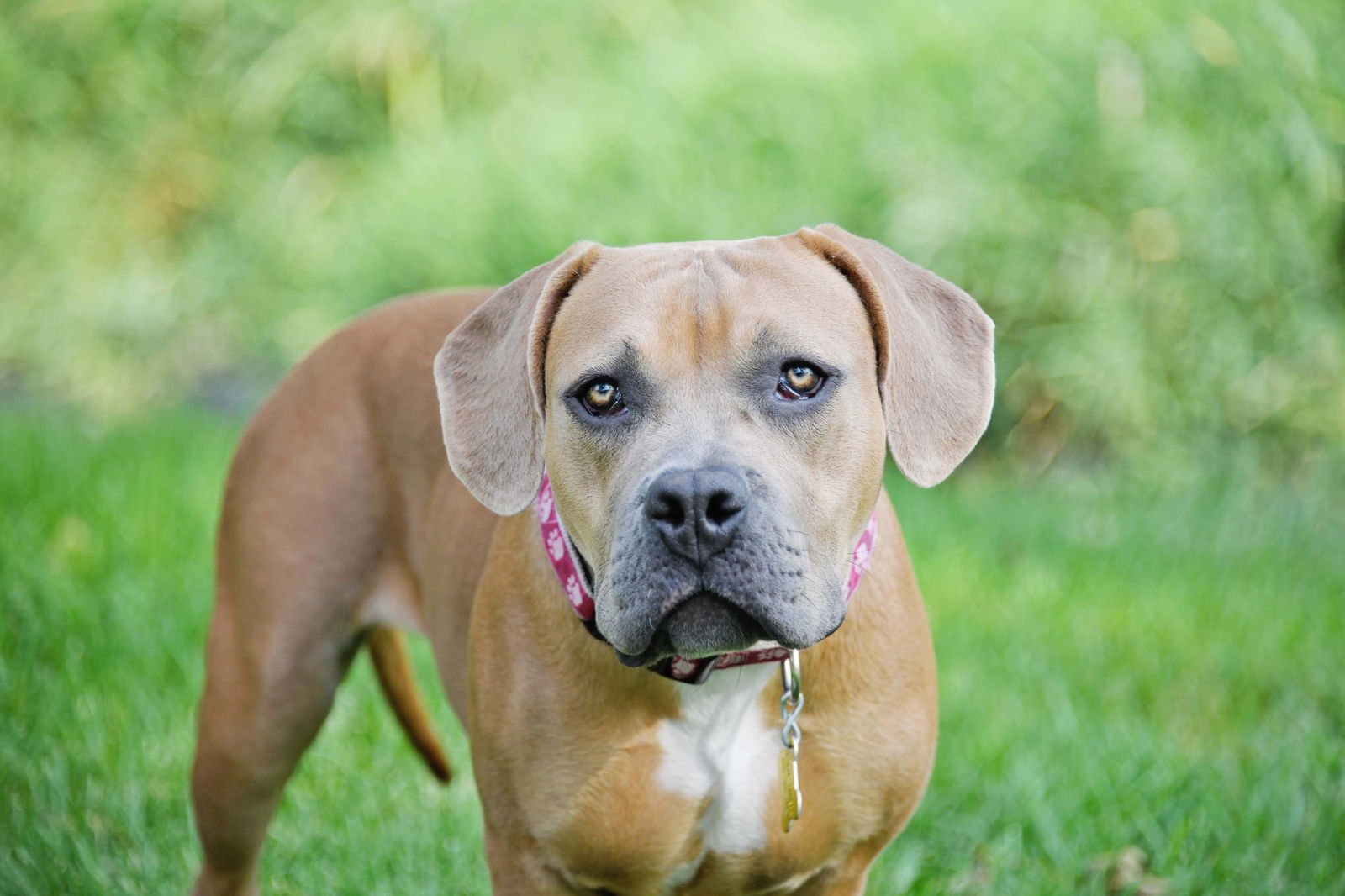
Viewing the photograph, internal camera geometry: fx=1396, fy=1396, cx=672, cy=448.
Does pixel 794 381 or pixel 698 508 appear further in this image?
pixel 794 381

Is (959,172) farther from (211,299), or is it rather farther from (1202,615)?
(211,299)

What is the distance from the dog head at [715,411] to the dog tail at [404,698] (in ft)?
4.14

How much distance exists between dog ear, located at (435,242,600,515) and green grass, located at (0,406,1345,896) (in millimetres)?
1541

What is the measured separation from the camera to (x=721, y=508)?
2.31m

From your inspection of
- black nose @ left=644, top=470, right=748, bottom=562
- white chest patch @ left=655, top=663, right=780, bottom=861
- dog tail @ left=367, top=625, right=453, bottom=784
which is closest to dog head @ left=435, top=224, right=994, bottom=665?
black nose @ left=644, top=470, right=748, bottom=562

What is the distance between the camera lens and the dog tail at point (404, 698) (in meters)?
3.84

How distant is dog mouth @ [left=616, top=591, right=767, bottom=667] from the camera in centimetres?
240

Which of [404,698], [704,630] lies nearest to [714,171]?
[404,698]

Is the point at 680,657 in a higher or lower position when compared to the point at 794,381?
lower

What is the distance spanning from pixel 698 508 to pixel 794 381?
0.38 metres

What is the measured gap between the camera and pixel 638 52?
947cm

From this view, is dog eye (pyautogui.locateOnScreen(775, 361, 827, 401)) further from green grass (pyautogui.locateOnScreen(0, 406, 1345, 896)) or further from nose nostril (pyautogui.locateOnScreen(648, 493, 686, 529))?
green grass (pyautogui.locateOnScreen(0, 406, 1345, 896))

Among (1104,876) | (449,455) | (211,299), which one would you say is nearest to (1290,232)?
(1104,876)

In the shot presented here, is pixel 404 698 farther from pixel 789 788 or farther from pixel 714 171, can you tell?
pixel 714 171
